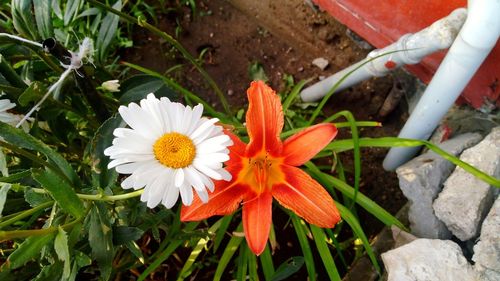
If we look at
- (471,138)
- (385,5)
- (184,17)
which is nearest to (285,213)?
(471,138)

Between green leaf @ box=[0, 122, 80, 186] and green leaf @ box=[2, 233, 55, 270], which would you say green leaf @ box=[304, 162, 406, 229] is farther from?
green leaf @ box=[2, 233, 55, 270]

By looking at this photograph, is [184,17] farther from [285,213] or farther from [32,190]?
[32,190]

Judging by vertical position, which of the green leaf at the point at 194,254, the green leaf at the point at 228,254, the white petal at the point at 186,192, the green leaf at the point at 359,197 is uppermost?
the white petal at the point at 186,192

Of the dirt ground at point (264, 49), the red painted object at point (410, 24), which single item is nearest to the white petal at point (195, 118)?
the red painted object at point (410, 24)

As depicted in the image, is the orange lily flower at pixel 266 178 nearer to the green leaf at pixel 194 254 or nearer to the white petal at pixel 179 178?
the white petal at pixel 179 178

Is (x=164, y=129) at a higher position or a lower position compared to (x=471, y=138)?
higher
